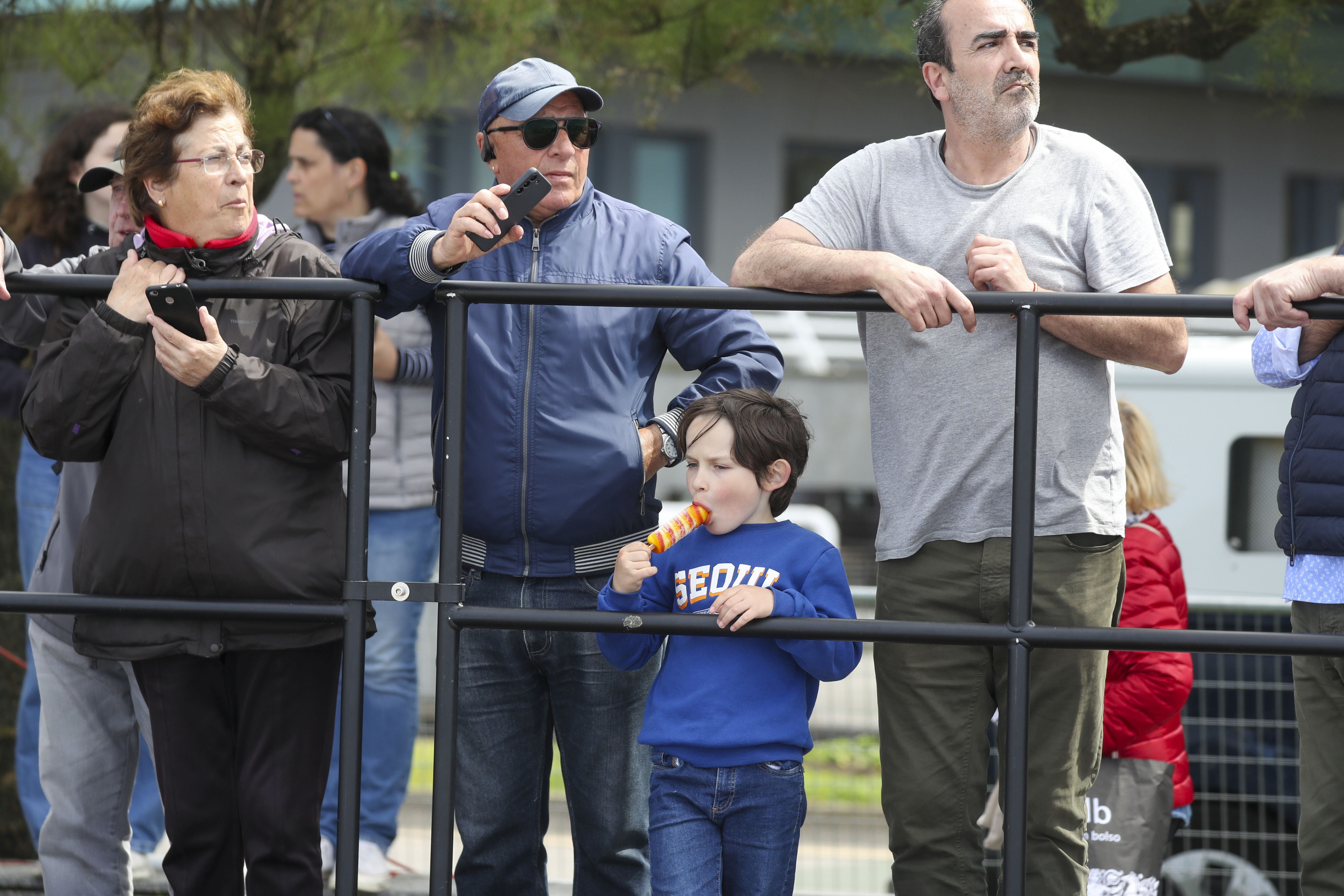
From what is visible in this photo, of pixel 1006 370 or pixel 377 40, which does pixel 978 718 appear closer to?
pixel 1006 370

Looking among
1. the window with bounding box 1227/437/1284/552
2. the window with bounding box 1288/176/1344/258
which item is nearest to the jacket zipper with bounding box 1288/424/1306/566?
the window with bounding box 1227/437/1284/552

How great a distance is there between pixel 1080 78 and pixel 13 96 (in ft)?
11.6

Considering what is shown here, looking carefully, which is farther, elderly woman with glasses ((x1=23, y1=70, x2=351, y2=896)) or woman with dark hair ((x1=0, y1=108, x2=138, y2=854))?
woman with dark hair ((x1=0, y1=108, x2=138, y2=854))

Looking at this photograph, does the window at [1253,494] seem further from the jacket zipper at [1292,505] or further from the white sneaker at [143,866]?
the white sneaker at [143,866]

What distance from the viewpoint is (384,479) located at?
3.89m

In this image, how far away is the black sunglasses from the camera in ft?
9.25

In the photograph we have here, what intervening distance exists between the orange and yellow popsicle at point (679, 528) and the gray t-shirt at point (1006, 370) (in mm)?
377

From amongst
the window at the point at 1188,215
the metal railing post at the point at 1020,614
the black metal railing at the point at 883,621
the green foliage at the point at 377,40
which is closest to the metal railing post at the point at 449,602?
the black metal railing at the point at 883,621

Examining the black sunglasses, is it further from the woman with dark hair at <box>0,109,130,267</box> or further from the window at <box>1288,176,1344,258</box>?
the window at <box>1288,176,1344,258</box>

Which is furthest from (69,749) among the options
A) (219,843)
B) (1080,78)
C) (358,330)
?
(1080,78)

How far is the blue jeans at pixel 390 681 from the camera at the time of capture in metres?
3.91

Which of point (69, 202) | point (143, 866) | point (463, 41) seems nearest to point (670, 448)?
point (69, 202)

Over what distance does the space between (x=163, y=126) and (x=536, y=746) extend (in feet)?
4.62

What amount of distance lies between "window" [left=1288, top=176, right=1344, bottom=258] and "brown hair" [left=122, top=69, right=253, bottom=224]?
1195 centimetres
